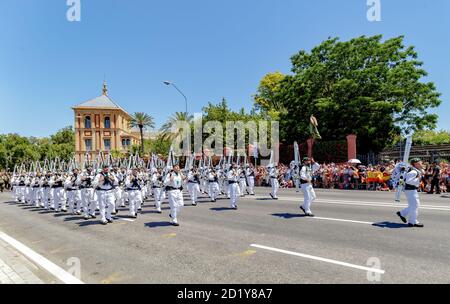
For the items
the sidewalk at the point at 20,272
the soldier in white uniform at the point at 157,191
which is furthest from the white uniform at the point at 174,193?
the sidewalk at the point at 20,272

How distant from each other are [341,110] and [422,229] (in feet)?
77.9

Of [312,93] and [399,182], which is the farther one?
[312,93]

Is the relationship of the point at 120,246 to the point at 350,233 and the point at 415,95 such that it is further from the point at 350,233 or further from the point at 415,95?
the point at 415,95

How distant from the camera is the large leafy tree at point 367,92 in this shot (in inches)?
1176

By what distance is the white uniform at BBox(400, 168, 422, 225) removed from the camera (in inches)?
362

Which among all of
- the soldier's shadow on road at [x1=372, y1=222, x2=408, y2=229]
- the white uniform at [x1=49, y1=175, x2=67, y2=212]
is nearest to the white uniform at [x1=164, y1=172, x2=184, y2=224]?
the soldier's shadow on road at [x1=372, y1=222, x2=408, y2=229]

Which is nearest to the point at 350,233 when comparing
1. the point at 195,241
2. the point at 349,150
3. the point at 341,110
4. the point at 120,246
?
the point at 195,241

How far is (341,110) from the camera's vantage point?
102 ft

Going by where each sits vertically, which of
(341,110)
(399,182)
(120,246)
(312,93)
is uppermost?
(312,93)

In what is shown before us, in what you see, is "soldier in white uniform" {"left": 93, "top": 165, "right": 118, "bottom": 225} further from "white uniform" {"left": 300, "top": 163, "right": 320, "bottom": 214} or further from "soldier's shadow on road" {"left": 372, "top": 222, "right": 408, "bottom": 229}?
"soldier's shadow on road" {"left": 372, "top": 222, "right": 408, "bottom": 229}

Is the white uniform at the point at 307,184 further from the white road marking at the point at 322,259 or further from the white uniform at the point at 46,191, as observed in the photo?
the white uniform at the point at 46,191

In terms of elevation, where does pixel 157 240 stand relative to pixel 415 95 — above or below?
below
